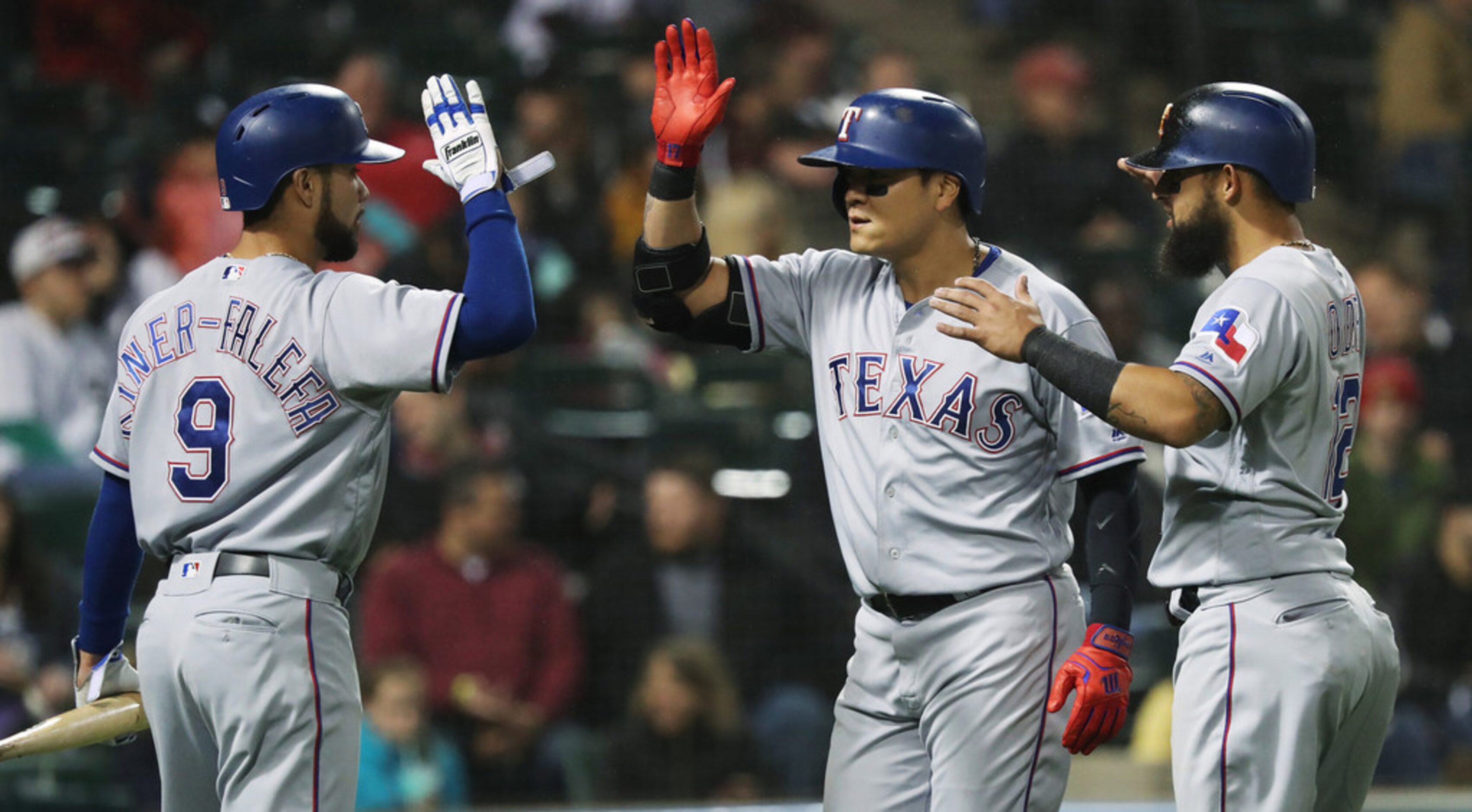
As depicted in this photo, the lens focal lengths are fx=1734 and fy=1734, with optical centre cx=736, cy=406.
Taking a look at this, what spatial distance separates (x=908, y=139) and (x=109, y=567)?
1.62m

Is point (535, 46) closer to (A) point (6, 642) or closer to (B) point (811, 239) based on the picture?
(B) point (811, 239)

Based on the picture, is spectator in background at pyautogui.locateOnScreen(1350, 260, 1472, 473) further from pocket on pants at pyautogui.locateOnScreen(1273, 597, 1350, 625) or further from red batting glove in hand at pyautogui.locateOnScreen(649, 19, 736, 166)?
red batting glove in hand at pyautogui.locateOnScreen(649, 19, 736, 166)

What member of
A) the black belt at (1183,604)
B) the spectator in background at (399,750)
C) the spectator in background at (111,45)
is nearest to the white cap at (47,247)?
the spectator in background at (111,45)

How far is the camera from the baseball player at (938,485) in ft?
9.52

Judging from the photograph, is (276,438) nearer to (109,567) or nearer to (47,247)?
(109,567)

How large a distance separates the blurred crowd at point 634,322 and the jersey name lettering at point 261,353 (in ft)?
9.37

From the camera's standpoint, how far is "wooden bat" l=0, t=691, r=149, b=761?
10.2ft

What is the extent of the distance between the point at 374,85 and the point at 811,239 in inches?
81.2

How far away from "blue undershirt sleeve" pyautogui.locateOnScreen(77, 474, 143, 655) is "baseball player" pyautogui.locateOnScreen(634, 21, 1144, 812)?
3.34ft

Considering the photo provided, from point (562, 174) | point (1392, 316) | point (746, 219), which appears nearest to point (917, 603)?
point (746, 219)

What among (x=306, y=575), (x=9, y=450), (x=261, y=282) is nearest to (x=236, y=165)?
(x=261, y=282)

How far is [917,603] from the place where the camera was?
2982 millimetres

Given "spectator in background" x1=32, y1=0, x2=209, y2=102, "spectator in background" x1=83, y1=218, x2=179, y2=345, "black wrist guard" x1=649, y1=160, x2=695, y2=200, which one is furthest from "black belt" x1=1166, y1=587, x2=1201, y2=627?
"spectator in background" x1=32, y1=0, x2=209, y2=102

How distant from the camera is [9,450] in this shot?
20.7ft
